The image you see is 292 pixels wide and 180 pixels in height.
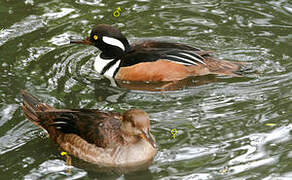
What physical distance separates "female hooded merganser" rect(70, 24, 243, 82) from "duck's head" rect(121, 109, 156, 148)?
2.63 metres

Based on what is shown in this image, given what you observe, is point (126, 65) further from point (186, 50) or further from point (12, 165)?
point (12, 165)

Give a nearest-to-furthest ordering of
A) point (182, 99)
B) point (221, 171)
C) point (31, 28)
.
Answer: point (221, 171)
point (182, 99)
point (31, 28)

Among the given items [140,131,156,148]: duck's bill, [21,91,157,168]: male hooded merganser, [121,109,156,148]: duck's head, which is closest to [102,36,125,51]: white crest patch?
[21,91,157,168]: male hooded merganser

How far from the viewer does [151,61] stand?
375 inches

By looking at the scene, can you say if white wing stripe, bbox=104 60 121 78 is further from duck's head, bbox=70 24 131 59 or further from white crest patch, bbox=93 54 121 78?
duck's head, bbox=70 24 131 59

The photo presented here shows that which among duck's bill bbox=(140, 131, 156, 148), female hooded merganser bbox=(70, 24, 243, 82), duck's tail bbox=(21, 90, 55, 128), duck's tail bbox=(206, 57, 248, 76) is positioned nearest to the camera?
duck's bill bbox=(140, 131, 156, 148)

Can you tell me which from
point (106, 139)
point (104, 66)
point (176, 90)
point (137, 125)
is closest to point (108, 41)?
point (104, 66)

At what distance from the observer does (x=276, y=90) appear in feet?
28.8

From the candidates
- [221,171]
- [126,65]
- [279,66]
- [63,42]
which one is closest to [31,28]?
[63,42]

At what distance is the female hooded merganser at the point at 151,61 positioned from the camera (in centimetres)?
954

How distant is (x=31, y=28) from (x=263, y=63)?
4872 mm

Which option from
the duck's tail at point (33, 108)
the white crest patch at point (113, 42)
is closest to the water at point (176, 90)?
the duck's tail at point (33, 108)

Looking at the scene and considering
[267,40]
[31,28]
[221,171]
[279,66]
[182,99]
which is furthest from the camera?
[31,28]

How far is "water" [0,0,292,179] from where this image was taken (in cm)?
698
